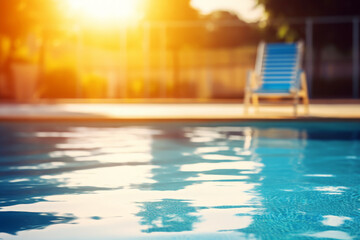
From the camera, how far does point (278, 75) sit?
9484 millimetres

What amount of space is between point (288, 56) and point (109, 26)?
6.24 metres

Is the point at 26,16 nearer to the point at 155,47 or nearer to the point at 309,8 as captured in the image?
the point at 155,47

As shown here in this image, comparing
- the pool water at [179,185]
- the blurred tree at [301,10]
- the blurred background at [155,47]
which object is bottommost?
the pool water at [179,185]

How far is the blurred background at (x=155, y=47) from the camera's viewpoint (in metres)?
14.6

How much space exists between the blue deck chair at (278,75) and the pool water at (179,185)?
1763 millimetres

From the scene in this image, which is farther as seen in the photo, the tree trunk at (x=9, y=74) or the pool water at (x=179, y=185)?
the tree trunk at (x=9, y=74)

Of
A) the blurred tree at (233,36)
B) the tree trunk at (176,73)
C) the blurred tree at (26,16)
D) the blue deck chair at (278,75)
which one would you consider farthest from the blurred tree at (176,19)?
the blue deck chair at (278,75)

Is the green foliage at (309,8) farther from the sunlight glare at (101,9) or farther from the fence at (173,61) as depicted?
the sunlight glare at (101,9)

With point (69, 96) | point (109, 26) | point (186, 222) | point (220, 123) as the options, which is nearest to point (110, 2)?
point (109, 26)

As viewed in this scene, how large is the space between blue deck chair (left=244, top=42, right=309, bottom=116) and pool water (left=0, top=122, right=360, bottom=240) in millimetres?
1763

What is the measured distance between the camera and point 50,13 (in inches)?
582

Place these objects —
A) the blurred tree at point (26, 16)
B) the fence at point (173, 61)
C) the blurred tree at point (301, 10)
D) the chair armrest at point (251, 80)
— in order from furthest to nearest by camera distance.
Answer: the blurred tree at point (301, 10), the blurred tree at point (26, 16), the fence at point (173, 61), the chair armrest at point (251, 80)

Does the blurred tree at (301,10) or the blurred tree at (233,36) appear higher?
the blurred tree at (301,10)

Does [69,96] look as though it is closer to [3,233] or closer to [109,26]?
[109,26]
